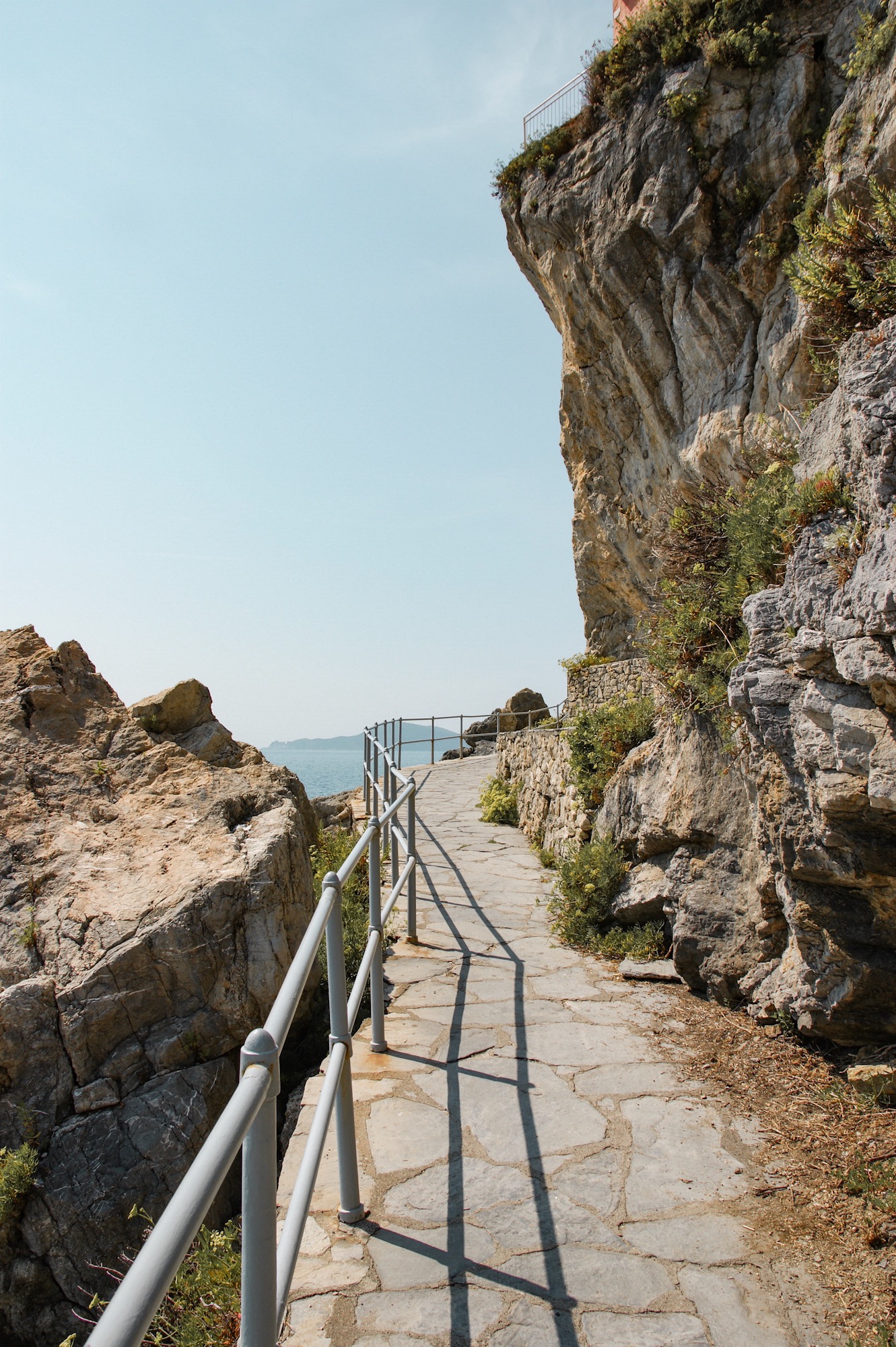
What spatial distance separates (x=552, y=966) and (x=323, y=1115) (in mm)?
3386

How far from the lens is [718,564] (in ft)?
17.6

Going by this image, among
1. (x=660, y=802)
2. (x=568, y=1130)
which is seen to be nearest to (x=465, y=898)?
(x=660, y=802)

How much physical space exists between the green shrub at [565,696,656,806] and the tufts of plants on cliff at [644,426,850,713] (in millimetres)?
710

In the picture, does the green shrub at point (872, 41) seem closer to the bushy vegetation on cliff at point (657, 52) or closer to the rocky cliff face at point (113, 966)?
the bushy vegetation on cliff at point (657, 52)

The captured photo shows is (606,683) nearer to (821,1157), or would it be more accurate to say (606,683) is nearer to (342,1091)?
(821,1157)

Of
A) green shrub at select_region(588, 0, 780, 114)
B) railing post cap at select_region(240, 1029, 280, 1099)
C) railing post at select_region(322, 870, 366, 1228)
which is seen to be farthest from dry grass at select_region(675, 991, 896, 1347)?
green shrub at select_region(588, 0, 780, 114)

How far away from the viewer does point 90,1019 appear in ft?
14.6

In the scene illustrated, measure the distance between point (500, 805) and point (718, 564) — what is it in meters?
5.85

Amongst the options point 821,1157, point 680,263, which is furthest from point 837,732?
point 680,263

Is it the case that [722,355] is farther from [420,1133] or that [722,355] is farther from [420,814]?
[420,1133]

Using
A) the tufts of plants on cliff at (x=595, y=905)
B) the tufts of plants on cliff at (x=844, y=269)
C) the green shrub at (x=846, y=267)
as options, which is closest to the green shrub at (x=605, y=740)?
the tufts of plants on cliff at (x=595, y=905)

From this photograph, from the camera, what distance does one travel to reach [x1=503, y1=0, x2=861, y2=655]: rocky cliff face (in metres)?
10.8

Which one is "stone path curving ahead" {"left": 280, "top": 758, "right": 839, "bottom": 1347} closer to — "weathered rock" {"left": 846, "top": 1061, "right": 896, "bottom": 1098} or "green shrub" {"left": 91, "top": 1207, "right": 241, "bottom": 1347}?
"green shrub" {"left": 91, "top": 1207, "right": 241, "bottom": 1347}

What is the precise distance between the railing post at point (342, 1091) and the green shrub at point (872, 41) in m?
10.9
